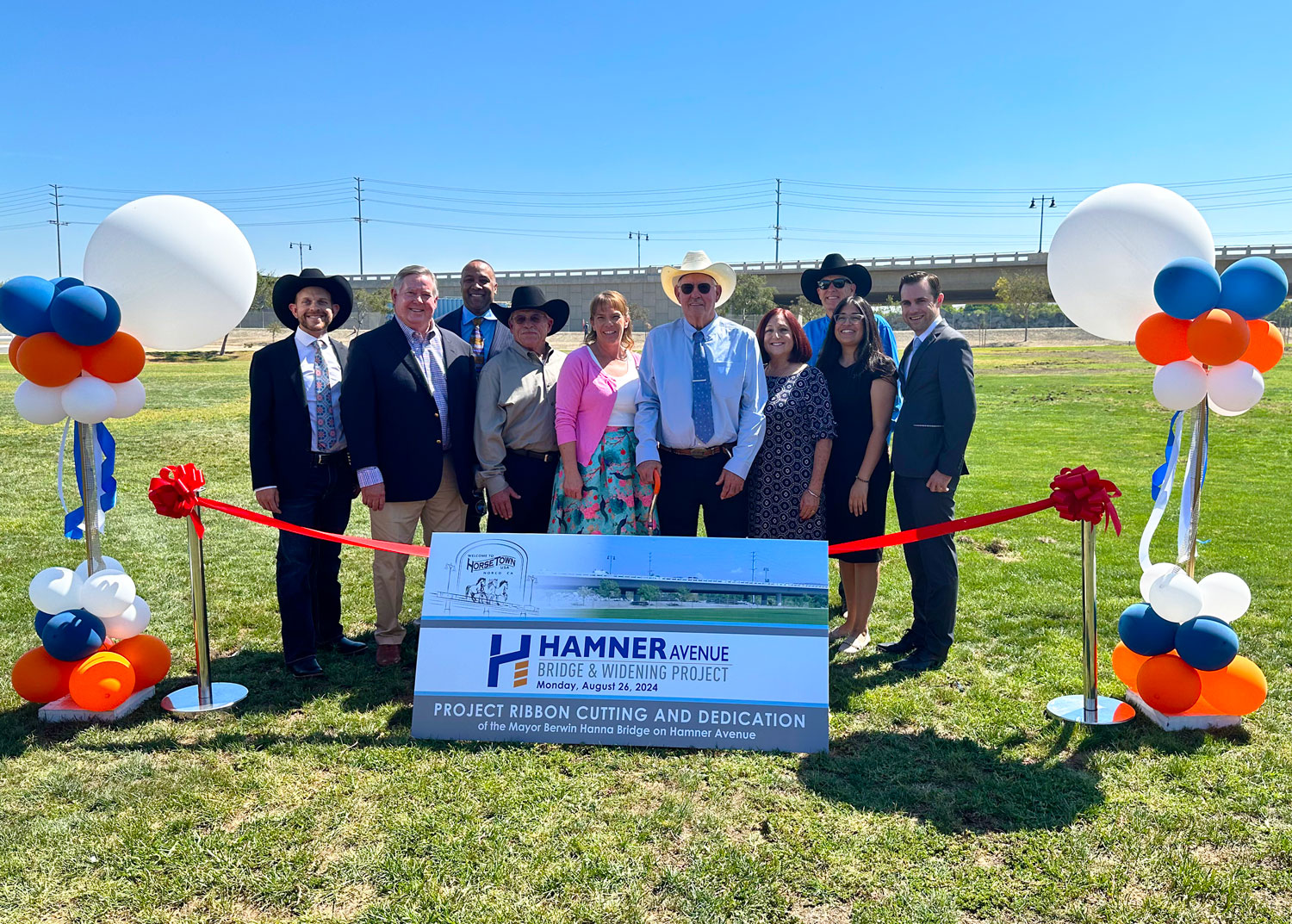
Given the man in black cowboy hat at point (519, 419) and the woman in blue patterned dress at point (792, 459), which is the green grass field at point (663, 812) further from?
the man in black cowboy hat at point (519, 419)

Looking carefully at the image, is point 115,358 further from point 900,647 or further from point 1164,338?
point 1164,338

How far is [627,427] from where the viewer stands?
4816mm

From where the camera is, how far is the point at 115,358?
4168 mm

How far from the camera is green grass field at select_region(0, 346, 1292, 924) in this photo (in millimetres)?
2898

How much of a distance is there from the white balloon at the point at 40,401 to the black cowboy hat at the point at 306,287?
45.4 inches

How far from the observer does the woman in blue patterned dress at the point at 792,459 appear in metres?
4.89

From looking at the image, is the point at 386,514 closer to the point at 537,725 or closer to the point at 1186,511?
the point at 537,725

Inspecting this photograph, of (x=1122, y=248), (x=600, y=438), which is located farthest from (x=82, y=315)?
(x=1122, y=248)

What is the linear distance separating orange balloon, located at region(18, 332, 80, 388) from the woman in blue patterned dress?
3.40 m

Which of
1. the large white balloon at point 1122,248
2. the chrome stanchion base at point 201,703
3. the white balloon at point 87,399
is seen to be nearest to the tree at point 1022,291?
the large white balloon at point 1122,248

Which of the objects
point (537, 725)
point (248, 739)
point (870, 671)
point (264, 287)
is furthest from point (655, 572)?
point (264, 287)

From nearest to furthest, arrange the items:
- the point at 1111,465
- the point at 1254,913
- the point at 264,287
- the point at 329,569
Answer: the point at 1254,913 < the point at 329,569 < the point at 1111,465 < the point at 264,287

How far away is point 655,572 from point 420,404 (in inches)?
66.3

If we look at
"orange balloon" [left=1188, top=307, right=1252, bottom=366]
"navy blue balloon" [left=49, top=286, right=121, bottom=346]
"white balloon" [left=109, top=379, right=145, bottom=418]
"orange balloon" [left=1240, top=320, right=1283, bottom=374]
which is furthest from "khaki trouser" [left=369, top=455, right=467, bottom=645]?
"orange balloon" [left=1240, top=320, right=1283, bottom=374]
